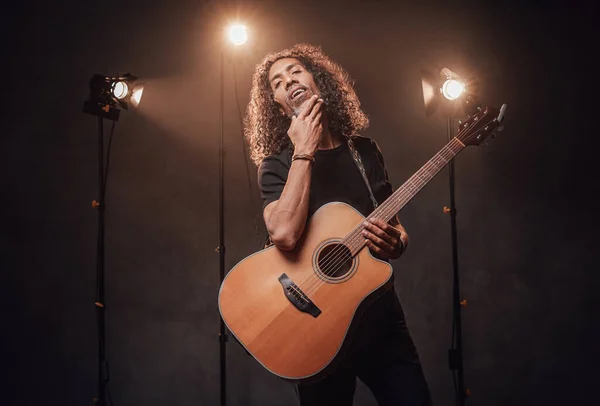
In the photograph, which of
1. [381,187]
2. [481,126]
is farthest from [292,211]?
[481,126]

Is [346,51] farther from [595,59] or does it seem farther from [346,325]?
[346,325]

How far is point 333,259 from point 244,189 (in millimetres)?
1745

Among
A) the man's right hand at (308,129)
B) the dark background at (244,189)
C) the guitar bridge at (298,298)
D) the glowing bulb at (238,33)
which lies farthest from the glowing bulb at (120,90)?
the guitar bridge at (298,298)

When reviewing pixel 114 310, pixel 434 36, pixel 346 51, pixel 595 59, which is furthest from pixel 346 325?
pixel 595 59

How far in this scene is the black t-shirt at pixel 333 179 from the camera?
1.88 meters

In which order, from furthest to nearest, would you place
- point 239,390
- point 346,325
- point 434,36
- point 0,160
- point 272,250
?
point 434,36
point 239,390
point 0,160
point 272,250
point 346,325

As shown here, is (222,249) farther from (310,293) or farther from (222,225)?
(310,293)

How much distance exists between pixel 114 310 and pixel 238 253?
0.87m

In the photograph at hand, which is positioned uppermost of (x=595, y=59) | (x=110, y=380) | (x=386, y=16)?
(x=386, y=16)

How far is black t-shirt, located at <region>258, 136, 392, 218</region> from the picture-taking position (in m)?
1.88

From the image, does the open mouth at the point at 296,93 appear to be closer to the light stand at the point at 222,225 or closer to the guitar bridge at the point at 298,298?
the guitar bridge at the point at 298,298

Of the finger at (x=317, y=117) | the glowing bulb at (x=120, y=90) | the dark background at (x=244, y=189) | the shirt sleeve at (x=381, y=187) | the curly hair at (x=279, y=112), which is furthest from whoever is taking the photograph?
the dark background at (x=244, y=189)

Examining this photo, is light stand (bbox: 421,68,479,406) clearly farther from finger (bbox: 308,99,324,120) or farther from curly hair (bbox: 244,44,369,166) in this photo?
finger (bbox: 308,99,324,120)

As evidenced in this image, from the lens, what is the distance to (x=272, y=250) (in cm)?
179
